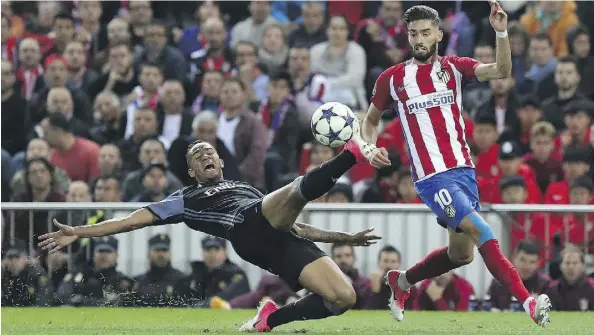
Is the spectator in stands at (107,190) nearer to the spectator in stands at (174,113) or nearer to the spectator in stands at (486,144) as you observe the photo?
the spectator in stands at (174,113)

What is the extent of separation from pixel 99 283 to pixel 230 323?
283 centimetres

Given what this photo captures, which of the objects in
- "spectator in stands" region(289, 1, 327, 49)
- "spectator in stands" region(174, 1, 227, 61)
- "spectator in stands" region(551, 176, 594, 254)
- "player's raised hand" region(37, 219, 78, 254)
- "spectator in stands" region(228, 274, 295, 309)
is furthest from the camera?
"spectator in stands" region(174, 1, 227, 61)

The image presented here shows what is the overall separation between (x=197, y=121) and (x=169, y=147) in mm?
468

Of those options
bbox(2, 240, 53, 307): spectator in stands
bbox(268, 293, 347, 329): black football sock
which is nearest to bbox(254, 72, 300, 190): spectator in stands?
bbox(2, 240, 53, 307): spectator in stands

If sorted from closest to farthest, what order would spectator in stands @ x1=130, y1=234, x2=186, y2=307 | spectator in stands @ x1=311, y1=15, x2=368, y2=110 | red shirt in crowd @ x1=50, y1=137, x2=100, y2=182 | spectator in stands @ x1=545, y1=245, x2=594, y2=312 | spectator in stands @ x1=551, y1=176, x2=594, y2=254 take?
spectator in stands @ x1=545, y1=245, x2=594, y2=312, spectator in stands @ x1=551, y1=176, x2=594, y2=254, spectator in stands @ x1=130, y1=234, x2=186, y2=307, red shirt in crowd @ x1=50, y1=137, x2=100, y2=182, spectator in stands @ x1=311, y1=15, x2=368, y2=110

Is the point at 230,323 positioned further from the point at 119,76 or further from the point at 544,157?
the point at 119,76

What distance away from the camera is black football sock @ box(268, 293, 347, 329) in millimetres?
10586

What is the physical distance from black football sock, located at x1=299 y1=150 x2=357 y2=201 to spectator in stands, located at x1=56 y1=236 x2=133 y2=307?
4.91 meters

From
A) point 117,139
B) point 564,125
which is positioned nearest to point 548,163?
point 564,125

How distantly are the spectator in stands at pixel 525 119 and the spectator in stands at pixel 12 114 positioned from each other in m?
6.16

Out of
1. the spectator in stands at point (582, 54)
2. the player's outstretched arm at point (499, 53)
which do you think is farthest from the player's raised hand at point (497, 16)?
the spectator in stands at point (582, 54)

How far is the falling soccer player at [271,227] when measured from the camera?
10320mm

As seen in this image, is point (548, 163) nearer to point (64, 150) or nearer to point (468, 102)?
point (468, 102)

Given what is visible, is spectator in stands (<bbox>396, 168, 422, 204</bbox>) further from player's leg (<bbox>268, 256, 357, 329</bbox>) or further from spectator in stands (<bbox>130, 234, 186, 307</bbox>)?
player's leg (<bbox>268, 256, 357, 329</bbox>)
